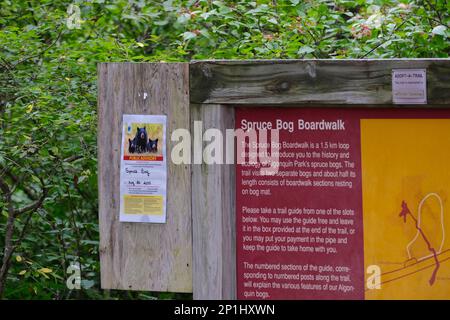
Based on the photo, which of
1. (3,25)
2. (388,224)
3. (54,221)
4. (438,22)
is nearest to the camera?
(388,224)

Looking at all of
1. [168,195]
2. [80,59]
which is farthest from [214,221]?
[80,59]

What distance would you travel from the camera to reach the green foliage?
4.28 meters

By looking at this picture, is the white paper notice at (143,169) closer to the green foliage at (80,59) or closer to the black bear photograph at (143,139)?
the black bear photograph at (143,139)

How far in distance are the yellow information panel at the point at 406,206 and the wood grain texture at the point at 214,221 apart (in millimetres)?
600

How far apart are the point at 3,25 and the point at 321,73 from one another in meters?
3.34

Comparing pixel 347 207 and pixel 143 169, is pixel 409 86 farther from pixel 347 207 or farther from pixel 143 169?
pixel 143 169

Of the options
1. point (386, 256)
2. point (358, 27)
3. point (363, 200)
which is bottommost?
point (386, 256)

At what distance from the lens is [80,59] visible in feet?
15.1

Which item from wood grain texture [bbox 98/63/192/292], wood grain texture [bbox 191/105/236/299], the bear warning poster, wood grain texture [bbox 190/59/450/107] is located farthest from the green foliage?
wood grain texture [bbox 191/105/236/299]

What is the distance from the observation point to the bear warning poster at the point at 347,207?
296 centimetres

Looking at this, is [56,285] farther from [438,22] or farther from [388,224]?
[438,22]

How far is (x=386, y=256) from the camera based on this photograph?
2.99 m

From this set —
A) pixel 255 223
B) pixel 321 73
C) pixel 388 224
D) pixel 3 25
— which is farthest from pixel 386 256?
pixel 3 25

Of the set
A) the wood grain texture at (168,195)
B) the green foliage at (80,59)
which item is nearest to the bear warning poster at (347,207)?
Result: the wood grain texture at (168,195)
